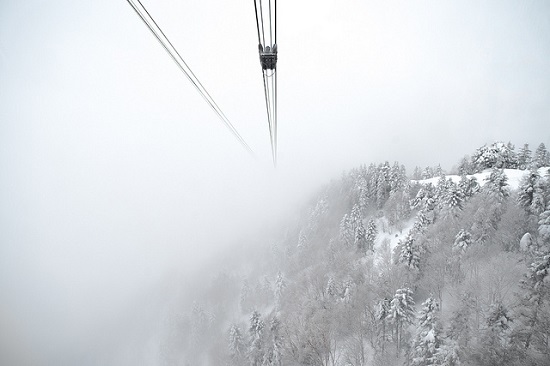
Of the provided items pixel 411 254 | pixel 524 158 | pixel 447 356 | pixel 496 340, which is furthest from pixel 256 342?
pixel 524 158

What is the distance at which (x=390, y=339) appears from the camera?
3178cm

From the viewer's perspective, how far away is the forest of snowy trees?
21734 millimetres

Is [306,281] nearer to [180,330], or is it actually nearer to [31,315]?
[180,330]

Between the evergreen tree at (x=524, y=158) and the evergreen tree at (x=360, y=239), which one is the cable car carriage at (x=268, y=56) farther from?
the evergreen tree at (x=524, y=158)

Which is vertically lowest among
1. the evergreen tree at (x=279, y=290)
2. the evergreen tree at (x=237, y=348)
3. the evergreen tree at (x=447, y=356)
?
the evergreen tree at (x=237, y=348)

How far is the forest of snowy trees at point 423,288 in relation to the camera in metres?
21.7

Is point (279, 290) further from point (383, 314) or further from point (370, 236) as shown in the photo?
point (383, 314)

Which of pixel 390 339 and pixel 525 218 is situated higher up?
pixel 525 218

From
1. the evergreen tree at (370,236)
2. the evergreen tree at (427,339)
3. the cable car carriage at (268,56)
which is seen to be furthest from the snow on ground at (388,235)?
the cable car carriage at (268,56)

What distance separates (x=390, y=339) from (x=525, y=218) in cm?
2427

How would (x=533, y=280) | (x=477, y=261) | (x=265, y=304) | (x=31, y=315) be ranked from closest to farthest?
1. (x=533, y=280)
2. (x=477, y=261)
3. (x=265, y=304)
4. (x=31, y=315)

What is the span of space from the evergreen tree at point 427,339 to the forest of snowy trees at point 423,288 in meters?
0.11

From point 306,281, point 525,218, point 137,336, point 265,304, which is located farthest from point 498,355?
point 137,336

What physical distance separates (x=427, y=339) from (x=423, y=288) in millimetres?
13806
